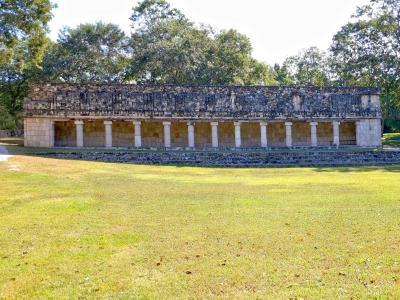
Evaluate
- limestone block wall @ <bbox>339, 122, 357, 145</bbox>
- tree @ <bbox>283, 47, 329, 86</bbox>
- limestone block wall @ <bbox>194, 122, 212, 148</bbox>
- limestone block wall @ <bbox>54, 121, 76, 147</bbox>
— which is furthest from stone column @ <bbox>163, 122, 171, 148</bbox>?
tree @ <bbox>283, 47, 329, 86</bbox>

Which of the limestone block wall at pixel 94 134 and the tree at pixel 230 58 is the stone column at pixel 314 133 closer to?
the tree at pixel 230 58

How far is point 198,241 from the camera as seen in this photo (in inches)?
349

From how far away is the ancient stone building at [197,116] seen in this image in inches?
1372

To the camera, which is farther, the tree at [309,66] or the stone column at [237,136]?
the tree at [309,66]

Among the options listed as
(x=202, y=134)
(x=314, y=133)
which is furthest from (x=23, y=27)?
(x=314, y=133)

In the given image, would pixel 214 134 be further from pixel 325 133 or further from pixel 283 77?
pixel 283 77

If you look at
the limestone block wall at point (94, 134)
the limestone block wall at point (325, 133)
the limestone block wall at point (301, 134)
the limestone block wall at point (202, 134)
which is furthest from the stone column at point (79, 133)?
the limestone block wall at point (325, 133)

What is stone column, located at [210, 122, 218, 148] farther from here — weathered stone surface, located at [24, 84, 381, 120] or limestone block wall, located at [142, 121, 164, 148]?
limestone block wall, located at [142, 121, 164, 148]

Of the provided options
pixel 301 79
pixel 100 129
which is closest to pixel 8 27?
pixel 100 129

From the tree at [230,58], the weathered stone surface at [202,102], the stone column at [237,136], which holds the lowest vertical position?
the stone column at [237,136]

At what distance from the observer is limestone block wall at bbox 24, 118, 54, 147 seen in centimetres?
3372

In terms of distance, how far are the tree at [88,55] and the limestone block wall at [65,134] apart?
47.4ft

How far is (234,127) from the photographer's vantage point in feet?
134

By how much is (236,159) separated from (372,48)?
97.0 ft
